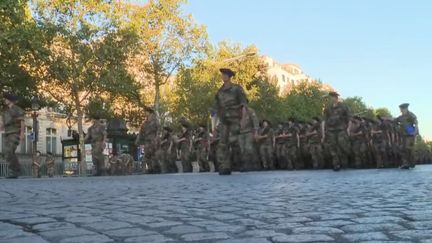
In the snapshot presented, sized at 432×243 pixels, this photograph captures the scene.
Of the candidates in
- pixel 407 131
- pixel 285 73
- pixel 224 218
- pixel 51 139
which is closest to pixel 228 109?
pixel 407 131

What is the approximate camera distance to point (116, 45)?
3728 cm

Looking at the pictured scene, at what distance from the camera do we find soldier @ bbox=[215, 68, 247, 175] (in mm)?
12836

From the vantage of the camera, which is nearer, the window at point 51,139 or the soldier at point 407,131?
the soldier at point 407,131

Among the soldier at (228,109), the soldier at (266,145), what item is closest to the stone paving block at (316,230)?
the soldier at (228,109)

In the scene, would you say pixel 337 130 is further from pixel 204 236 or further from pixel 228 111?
pixel 204 236

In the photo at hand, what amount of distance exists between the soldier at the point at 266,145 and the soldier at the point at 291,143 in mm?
705

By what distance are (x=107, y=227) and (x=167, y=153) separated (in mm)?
17312

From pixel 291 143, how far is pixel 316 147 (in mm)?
1437

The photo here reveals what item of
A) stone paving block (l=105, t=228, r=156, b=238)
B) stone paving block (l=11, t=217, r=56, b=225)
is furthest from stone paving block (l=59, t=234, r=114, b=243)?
stone paving block (l=11, t=217, r=56, b=225)

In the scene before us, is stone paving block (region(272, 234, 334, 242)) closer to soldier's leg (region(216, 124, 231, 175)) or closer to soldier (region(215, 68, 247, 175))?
soldier (region(215, 68, 247, 175))

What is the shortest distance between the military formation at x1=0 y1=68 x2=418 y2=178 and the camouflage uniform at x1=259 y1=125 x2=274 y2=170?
4cm

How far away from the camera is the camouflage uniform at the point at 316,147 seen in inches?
919

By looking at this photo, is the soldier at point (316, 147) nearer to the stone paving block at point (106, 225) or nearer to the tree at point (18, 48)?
the tree at point (18, 48)

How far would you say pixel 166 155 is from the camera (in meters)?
21.4
